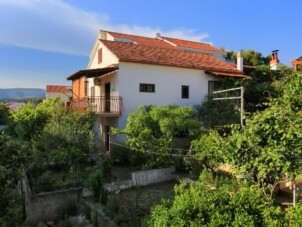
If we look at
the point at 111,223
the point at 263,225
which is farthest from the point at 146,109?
the point at 263,225

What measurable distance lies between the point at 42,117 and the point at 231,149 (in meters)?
14.9

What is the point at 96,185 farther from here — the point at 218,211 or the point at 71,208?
the point at 218,211

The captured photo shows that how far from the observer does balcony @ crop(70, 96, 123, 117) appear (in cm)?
1748

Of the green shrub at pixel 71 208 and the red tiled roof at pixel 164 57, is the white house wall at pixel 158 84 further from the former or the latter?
the green shrub at pixel 71 208

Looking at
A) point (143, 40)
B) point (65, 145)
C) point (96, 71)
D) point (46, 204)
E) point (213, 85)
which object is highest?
point (143, 40)

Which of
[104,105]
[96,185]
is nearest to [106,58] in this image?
[104,105]

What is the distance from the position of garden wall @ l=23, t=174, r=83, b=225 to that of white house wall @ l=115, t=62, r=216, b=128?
27.7 ft

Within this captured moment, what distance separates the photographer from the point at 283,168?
4.83 meters

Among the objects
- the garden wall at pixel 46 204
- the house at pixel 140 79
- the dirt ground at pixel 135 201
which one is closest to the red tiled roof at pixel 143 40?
the house at pixel 140 79

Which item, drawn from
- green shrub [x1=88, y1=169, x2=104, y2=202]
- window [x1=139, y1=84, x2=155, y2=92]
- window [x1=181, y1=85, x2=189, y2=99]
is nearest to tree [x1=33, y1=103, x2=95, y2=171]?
green shrub [x1=88, y1=169, x2=104, y2=202]

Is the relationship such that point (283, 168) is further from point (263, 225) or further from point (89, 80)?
point (89, 80)

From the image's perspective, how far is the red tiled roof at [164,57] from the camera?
61.0 feet

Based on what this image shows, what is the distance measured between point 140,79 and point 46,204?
10.9 m

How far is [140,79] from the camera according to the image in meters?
18.4
